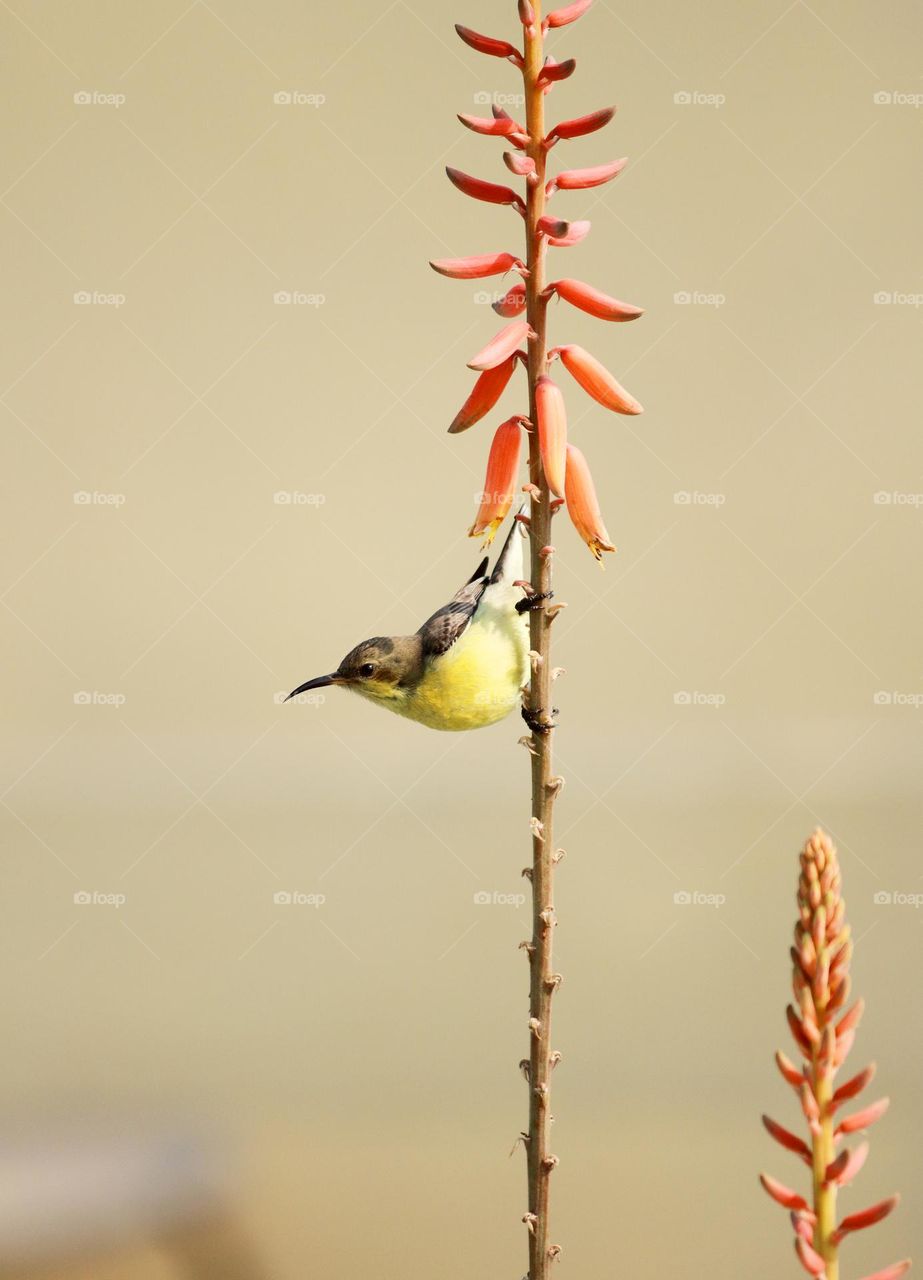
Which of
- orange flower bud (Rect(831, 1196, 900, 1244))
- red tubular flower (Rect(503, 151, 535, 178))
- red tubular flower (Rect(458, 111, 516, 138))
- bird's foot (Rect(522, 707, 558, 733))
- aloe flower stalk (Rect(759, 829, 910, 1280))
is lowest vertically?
orange flower bud (Rect(831, 1196, 900, 1244))

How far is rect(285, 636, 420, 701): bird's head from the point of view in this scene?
76cm

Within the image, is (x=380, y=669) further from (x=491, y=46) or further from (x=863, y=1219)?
(x=863, y=1219)

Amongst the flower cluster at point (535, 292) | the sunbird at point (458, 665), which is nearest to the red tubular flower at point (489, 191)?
the flower cluster at point (535, 292)

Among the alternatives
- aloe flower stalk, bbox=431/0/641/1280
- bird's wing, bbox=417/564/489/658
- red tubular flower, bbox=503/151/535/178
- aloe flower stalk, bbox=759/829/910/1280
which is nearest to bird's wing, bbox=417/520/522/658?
bird's wing, bbox=417/564/489/658

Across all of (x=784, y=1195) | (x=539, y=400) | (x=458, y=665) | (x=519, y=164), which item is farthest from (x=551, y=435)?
(x=784, y=1195)

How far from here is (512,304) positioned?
0.56 meters

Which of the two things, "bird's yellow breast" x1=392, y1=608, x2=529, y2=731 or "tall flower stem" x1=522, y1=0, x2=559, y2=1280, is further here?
"bird's yellow breast" x1=392, y1=608, x2=529, y2=731

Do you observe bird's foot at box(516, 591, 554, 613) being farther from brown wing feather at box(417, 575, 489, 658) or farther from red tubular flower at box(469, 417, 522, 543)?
brown wing feather at box(417, 575, 489, 658)

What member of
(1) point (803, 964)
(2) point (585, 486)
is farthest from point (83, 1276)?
(1) point (803, 964)

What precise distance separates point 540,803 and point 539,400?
7.7 inches

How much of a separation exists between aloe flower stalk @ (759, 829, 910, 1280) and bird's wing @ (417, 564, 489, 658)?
16.8 inches

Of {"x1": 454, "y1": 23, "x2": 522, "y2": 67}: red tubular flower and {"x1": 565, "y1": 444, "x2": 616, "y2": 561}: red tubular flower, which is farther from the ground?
{"x1": 454, "y1": 23, "x2": 522, "y2": 67}: red tubular flower

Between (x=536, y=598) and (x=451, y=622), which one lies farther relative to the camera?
(x=451, y=622)

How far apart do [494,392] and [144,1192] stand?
1.44m
